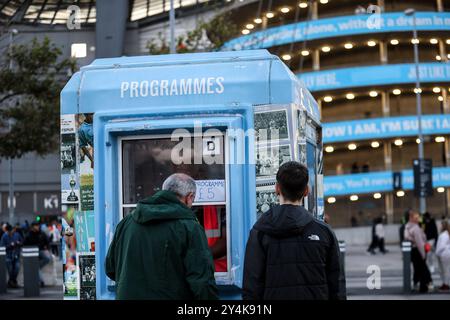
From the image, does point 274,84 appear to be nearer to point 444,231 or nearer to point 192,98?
point 192,98

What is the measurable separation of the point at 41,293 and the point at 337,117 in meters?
33.4

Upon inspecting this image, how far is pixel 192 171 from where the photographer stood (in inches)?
260

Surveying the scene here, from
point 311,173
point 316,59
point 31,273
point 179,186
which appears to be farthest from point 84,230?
point 316,59

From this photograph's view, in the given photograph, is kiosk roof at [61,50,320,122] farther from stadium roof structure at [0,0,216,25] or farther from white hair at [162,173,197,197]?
stadium roof structure at [0,0,216,25]

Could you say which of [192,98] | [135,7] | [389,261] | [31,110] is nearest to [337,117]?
[135,7]

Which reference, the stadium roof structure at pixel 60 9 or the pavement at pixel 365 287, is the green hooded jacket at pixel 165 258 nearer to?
the stadium roof structure at pixel 60 9

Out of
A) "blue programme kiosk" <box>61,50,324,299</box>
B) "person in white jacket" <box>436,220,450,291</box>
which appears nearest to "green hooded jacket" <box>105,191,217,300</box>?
"blue programme kiosk" <box>61,50,324,299</box>

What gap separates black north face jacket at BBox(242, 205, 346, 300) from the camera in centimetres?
470

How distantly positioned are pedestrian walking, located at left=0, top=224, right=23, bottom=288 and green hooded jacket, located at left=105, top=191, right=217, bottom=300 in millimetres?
17677

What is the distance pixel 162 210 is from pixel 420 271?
13.5 metres

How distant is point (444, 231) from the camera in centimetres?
1806

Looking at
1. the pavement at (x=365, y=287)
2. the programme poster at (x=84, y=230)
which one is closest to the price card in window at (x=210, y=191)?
the programme poster at (x=84, y=230)

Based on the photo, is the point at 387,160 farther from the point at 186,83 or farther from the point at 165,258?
the point at 165,258

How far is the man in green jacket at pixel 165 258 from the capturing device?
504cm
